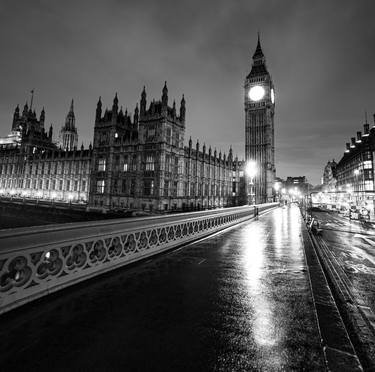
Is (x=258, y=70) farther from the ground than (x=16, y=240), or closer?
farther from the ground

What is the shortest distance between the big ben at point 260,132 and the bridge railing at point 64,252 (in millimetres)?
72722

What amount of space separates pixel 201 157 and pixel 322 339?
53.4m

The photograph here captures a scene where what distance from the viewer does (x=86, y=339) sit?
287 centimetres

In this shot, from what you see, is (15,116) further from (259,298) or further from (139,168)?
(259,298)

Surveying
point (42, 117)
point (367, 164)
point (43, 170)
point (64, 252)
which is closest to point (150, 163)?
point (64, 252)

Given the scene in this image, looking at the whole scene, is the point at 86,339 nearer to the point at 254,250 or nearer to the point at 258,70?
the point at 254,250

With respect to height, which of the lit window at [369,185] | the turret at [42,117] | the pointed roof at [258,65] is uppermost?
the pointed roof at [258,65]

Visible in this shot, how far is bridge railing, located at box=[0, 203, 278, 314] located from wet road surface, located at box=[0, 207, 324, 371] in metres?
0.27

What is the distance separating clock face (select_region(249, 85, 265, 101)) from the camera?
8388 cm

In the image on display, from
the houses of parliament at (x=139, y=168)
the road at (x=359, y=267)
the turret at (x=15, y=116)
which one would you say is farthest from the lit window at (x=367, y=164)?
the turret at (x=15, y=116)

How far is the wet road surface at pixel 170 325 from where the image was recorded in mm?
2459

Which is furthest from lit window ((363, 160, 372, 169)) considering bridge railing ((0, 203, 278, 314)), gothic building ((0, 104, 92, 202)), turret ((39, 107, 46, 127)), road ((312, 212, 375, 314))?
turret ((39, 107, 46, 127))

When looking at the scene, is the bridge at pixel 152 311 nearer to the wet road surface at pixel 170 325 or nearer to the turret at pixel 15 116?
the wet road surface at pixel 170 325

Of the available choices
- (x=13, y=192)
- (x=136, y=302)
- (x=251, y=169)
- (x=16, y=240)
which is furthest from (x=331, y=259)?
(x=13, y=192)
